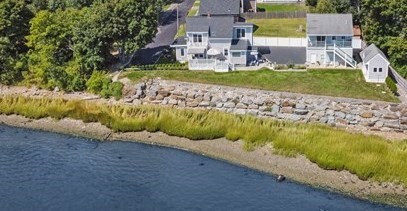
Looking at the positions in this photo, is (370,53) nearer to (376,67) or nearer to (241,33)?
(376,67)

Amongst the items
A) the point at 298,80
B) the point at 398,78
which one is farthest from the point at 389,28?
the point at 298,80

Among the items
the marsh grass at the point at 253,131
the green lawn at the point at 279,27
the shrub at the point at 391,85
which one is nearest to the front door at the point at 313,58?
the green lawn at the point at 279,27

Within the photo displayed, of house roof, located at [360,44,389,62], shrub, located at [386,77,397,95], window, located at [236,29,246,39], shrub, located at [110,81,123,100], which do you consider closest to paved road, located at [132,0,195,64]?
shrub, located at [110,81,123,100]

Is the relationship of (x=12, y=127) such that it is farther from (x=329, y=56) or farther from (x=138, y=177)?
(x=329, y=56)

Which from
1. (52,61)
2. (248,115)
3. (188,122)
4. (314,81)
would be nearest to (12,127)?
(52,61)

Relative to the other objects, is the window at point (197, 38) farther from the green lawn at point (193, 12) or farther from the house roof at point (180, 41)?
the green lawn at point (193, 12)

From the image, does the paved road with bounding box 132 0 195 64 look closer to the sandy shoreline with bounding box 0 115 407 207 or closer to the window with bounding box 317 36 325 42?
the sandy shoreline with bounding box 0 115 407 207
